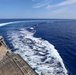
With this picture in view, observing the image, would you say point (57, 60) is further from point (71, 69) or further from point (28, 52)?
point (28, 52)

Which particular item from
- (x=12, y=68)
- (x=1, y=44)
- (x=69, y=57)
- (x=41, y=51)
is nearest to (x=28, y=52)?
(x=41, y=51)

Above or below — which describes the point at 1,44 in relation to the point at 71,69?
above

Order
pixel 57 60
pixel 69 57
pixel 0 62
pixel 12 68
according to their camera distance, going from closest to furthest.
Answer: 1. pixel 12 68
2. pixel 0 62
3. pixel 57 60
4. pixel 69 57

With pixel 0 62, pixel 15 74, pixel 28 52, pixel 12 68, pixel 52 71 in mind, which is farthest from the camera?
pixel 28 52

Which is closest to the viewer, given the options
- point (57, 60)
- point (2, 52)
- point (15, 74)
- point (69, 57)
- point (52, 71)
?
point (15, 74)

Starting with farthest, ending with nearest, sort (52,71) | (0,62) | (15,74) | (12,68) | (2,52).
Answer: (2,52), (52,71), (0,62), (12,68), (15,74)

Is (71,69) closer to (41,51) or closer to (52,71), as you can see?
(52,71)

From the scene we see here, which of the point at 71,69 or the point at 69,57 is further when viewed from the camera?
the point at 69,57

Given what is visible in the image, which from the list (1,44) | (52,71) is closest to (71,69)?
(52,71)

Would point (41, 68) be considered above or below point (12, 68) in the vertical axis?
below
